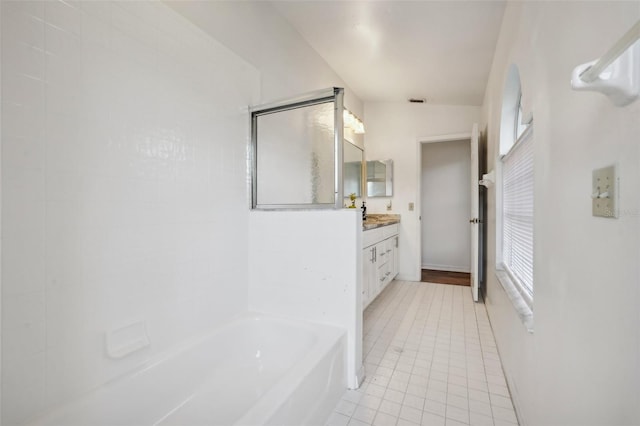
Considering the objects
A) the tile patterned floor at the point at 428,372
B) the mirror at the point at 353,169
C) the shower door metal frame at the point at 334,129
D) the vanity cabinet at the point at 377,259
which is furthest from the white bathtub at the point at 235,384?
the mirror at the point at 353,169

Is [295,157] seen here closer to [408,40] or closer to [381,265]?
[408,40]

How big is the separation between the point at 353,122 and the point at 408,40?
131 cm

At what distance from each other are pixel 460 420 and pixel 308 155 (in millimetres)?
1807

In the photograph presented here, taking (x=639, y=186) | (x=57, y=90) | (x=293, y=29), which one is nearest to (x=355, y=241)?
(x=639, y=186)

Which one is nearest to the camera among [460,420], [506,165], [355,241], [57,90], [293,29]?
[57,90]

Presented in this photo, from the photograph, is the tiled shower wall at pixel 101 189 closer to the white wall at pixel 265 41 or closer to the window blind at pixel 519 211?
the white wall at pixel 265 41

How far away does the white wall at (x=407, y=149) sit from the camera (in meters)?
3.85

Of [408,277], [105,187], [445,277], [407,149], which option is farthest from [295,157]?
[445,277]

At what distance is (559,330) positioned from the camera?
88 centimetres

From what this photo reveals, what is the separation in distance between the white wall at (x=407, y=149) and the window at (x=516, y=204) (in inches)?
69.0

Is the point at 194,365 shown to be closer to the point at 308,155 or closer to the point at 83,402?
the point at 83,402

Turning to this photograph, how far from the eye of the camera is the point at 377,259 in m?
2.96

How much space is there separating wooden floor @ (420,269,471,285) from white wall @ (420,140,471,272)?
0.84ft

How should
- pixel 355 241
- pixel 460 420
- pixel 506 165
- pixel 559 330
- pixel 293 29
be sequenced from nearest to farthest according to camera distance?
pixel 559 330
pixel 460 420
pixel 355 241
pixel 506 165
pixel 293 29
